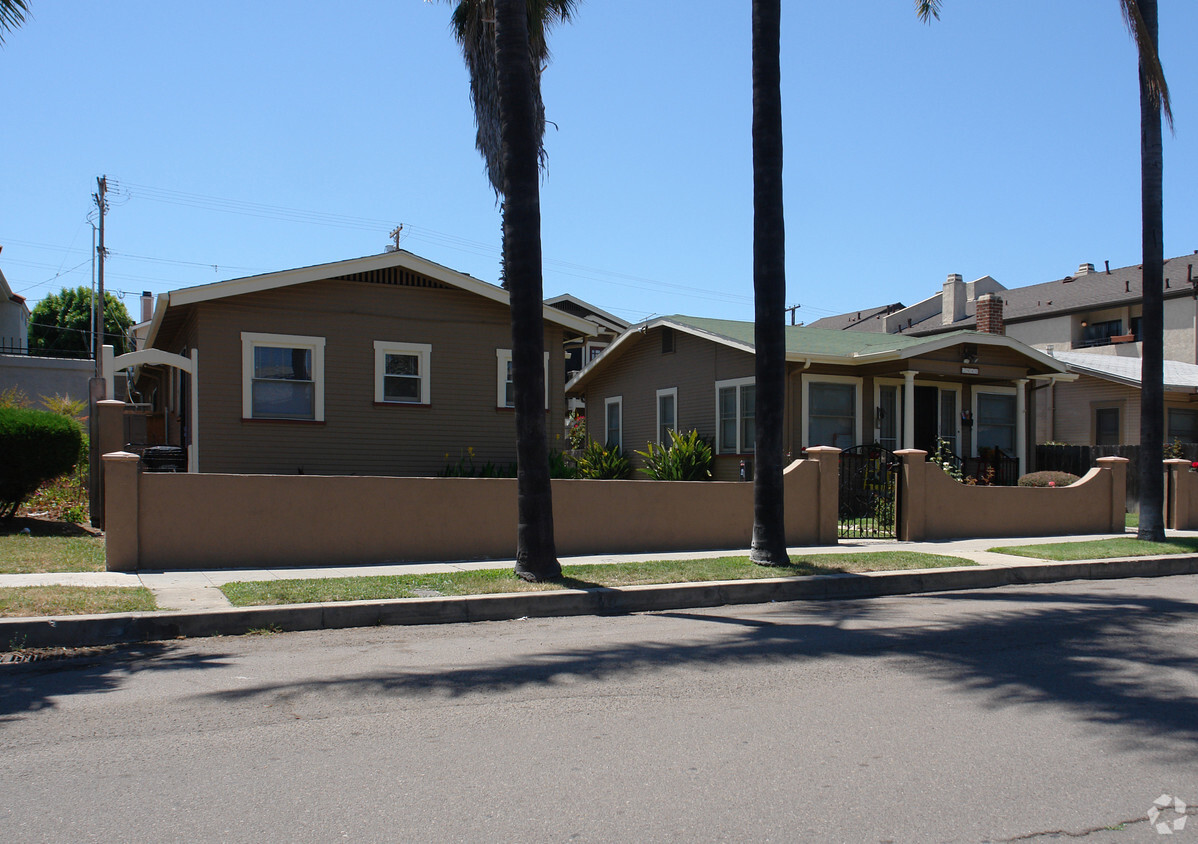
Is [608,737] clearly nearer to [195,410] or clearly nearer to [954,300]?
[195,410]

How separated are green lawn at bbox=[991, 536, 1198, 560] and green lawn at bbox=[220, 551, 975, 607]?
5.30 feet

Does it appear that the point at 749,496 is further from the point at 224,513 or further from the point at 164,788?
the point at 164,788

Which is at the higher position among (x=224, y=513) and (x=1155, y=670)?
(x=224, y=513)

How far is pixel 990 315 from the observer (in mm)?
25656

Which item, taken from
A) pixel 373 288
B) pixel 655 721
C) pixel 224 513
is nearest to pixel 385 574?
pixel 224 513

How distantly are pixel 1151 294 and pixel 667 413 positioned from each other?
427 inches

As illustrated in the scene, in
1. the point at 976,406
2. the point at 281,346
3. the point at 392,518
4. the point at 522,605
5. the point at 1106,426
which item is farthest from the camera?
the point at 1106,426

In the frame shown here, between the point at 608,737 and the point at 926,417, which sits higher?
the point at 926,417

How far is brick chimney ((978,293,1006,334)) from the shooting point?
25.7 m

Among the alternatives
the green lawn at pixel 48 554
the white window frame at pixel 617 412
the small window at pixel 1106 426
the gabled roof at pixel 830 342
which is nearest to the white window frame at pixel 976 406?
the gabled roof at pixel 830 342

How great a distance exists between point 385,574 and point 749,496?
18.7 ft

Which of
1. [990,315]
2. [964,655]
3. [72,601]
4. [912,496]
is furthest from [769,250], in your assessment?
[990,315]

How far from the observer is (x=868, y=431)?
19.8 meters

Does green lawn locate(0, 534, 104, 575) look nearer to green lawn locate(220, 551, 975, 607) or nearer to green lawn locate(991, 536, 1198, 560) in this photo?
green lawn locate(220, 551, 975, 607)
